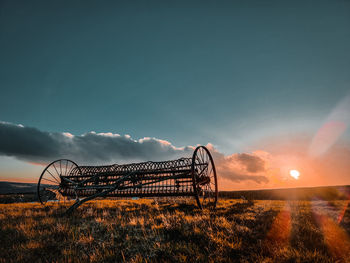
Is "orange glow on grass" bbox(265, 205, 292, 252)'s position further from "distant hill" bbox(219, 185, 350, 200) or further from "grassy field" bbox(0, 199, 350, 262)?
"distant hill" bbox(219, 185, 350, 200)

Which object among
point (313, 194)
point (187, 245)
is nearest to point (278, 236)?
A: point (187, 245)

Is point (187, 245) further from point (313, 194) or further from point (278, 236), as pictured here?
point (313, 194)

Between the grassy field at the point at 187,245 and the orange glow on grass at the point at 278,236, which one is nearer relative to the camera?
the grassy field at the point at 187,245

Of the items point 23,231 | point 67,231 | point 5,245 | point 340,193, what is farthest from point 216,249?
point 340,193

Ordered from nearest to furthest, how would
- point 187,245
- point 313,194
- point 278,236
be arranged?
1. point 187,245
2. point 278,236
3. point 313,194

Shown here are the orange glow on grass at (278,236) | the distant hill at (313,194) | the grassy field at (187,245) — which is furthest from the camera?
the distant hill at (313,194)

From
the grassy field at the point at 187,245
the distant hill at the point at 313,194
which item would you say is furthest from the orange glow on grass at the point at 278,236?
the distant hill at the point at 313,194

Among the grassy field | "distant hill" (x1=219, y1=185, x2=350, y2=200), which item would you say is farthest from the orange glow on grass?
"distant hill" (x1=219, y1=185, x2=350, y2=200)

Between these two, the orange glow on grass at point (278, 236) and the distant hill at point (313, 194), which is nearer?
the orange glow on grass at point (278, 236)

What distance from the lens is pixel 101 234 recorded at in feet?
15.3

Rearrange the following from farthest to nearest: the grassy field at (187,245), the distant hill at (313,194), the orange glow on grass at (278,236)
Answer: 1. the distant hill at (313,194)
2. the orange glow on grass at (278,236)
3. the grassy field at (187,245)

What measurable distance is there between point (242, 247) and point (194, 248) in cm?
99

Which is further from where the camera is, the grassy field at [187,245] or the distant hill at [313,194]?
the distant hill at [313,194]

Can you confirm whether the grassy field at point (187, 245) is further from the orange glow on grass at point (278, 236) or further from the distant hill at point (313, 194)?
the distant hill at point (313, 194)
